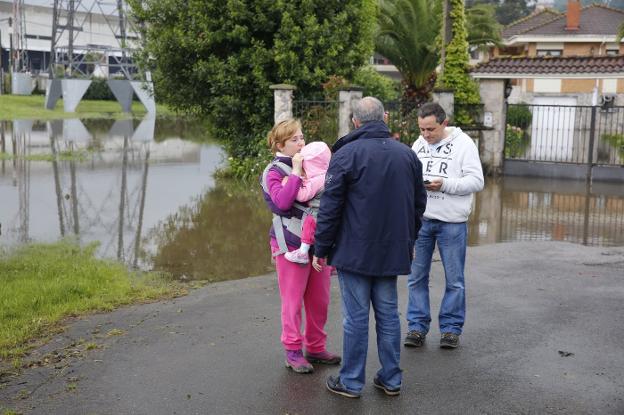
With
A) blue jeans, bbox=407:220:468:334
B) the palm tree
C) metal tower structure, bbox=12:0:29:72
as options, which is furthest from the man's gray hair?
metal tower structure, bbox=12:0:29:72

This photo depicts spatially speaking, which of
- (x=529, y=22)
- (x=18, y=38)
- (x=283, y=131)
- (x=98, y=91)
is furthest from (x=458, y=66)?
(x=18, y=38)

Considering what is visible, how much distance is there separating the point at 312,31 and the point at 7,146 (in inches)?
461

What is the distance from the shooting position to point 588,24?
145 feet

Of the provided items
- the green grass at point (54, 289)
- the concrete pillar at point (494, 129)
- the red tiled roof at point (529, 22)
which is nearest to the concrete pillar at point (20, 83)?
the red tiled roof at point (529, 22)

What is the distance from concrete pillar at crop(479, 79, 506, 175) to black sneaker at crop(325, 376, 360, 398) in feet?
42.1

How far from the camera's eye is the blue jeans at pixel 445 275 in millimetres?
5629

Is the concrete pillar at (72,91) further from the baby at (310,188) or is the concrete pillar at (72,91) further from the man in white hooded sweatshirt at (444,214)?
the baby at (310,188)

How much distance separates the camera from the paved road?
4672 mm

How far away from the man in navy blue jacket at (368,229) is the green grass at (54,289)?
8.28 ft

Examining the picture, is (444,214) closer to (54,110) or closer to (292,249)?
(292,249)

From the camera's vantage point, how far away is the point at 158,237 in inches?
418

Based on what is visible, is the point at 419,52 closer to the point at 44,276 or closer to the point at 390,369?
the point at 44,276

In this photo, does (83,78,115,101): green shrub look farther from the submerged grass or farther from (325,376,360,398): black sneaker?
(325,376,360,398): black sneaker

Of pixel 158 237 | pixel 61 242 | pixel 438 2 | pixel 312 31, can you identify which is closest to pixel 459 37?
pixel 312 31
